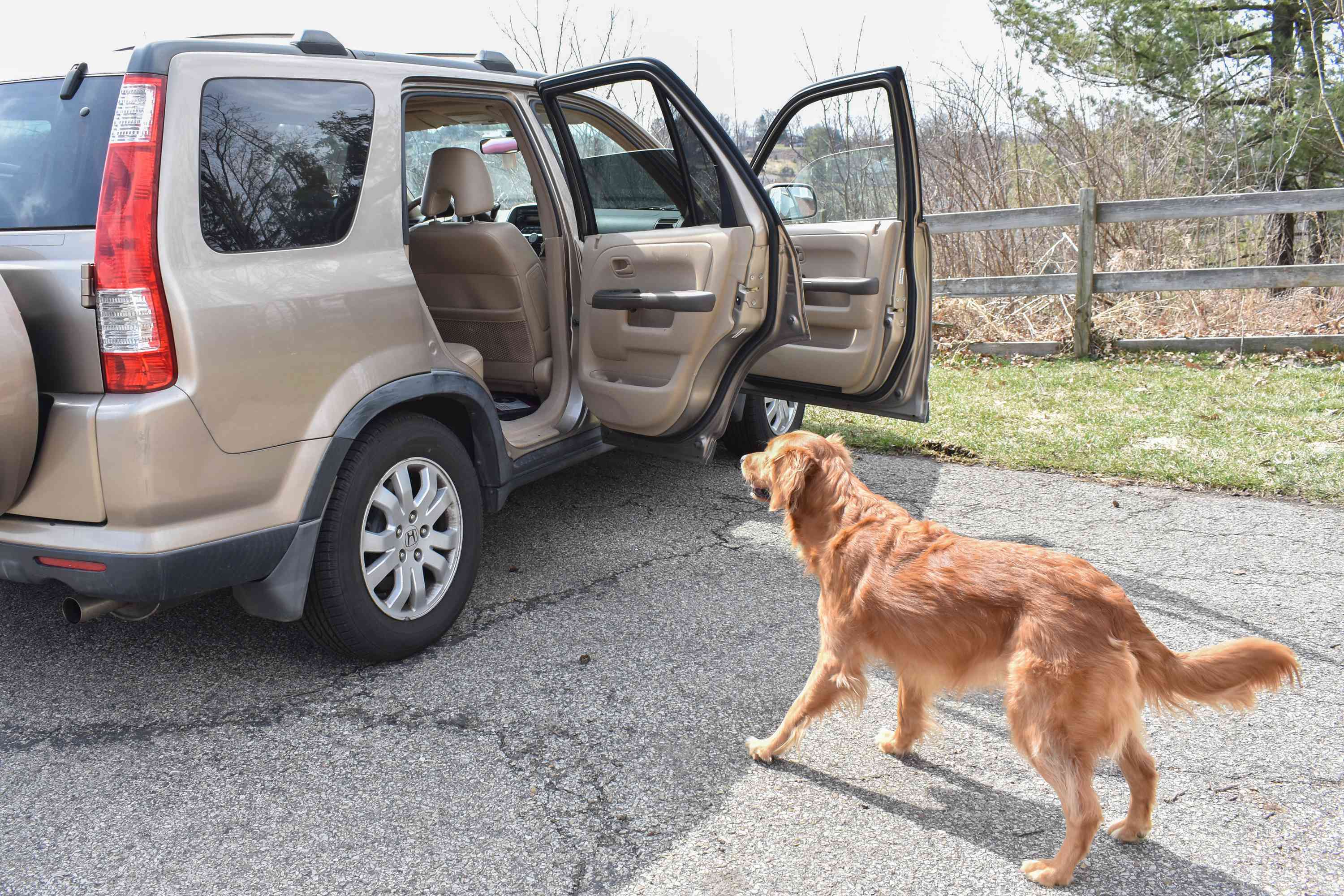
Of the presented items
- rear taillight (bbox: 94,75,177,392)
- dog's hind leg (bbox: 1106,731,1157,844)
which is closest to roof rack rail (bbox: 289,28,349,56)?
rear taillight (bbox: 94,75,177,392)

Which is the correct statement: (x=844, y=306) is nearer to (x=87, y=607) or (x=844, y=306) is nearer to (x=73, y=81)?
(x=73, y=81)

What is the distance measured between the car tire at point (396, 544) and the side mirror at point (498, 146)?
212cm

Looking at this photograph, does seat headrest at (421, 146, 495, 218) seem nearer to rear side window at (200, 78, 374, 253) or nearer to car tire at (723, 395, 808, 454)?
rear side window at (200, 78, 374, 253)

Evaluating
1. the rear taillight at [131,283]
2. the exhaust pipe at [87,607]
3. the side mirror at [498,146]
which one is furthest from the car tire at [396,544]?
the side mirror at [498,146]

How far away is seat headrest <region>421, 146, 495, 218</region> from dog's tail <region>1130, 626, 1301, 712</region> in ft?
9.67

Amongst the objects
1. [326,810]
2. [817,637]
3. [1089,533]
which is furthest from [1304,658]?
[326,810]

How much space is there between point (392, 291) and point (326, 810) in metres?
1.70

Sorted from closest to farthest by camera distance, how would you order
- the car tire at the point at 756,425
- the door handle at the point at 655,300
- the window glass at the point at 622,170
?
the door handle at the point at 655,300
the window glass at the point at 622,170
the car tire at the point at 756,425

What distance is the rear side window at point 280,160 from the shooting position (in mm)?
2826

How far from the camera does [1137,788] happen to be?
2.45 meters

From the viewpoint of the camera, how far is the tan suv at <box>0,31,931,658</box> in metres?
2.66

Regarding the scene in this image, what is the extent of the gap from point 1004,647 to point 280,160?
2.59 metres

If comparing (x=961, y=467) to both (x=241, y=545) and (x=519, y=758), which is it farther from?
(x=241, y=545)

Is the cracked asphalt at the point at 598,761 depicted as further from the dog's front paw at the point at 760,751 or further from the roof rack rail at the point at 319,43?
the roof rack rail at the point at 319,43
